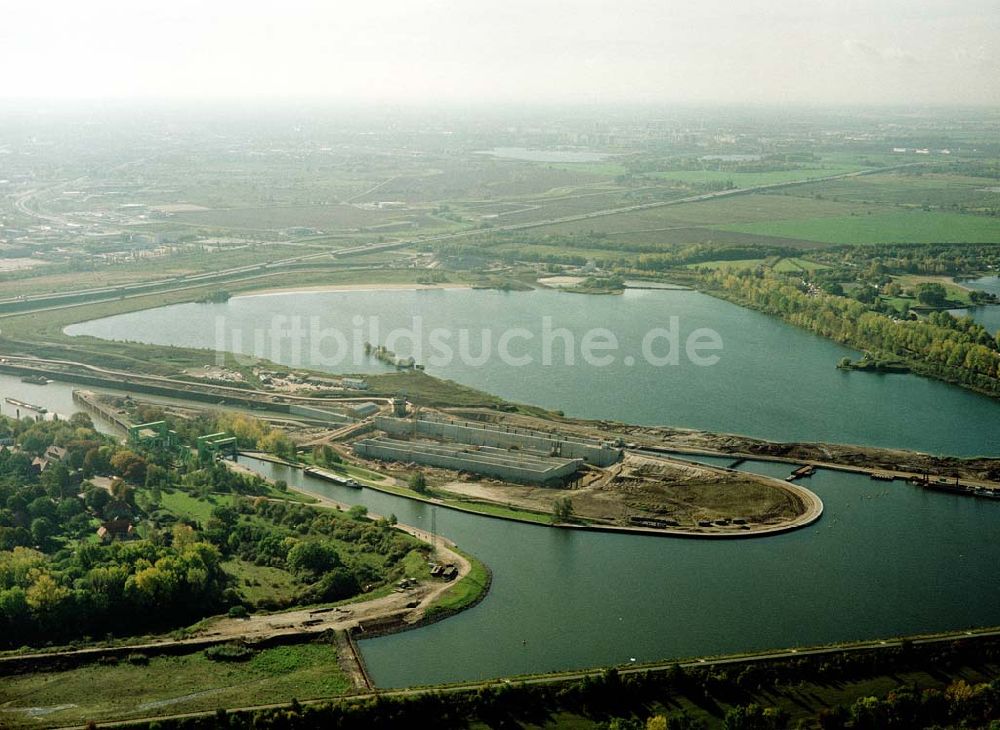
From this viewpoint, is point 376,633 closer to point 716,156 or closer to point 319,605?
point 319,605

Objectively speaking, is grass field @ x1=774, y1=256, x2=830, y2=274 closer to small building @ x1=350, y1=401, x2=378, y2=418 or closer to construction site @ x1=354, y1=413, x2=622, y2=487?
small building @ x1=350, y1=401, x2=378, y2=418

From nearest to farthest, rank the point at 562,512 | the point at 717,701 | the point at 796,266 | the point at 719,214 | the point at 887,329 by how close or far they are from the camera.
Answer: the point at 717,701 → the point at 562,512 → the point at 887,329 → the point at 796,266 → the point at 719,214

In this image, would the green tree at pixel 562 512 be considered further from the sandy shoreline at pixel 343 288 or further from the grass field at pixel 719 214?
the grass field at pixel 719 214

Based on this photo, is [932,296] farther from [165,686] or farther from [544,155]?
[544,155]

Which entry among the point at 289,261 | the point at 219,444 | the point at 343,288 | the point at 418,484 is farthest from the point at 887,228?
the point at 219,444

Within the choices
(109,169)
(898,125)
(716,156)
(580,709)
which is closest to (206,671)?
(580,709)

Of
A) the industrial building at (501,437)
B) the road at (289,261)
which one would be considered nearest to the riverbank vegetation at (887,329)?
the industrial building at (501,437)
